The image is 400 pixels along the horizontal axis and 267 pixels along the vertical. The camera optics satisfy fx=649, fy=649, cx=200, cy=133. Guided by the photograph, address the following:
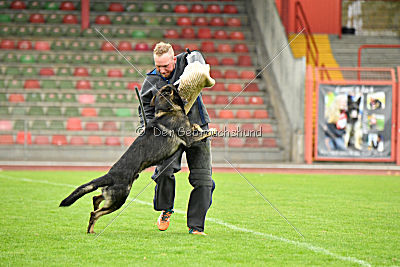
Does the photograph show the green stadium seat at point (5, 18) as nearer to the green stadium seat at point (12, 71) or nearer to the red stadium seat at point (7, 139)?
the green stadium seat at point (12, 71)

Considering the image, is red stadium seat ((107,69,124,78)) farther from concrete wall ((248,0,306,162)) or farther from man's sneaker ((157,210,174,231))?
man's sneaker ((157,210,174,231))

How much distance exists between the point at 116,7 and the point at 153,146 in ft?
75.7

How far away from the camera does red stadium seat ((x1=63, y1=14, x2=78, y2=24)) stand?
2802 centimetres

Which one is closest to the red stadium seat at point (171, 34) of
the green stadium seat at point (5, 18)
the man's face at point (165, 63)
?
the green stadium seat at point (5, 18)

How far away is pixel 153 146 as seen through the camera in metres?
6.78

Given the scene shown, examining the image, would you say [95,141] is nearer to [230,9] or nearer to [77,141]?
[77,141]

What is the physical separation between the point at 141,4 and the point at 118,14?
4.09ft

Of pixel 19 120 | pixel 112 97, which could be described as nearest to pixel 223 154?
pixel 112 97

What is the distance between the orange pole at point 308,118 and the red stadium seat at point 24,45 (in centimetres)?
1186

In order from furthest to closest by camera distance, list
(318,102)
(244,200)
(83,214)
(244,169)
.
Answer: (318,102) → (244,169) → (244,200) → (83,214)

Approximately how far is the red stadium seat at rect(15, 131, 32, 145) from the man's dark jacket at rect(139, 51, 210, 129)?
1554 cm

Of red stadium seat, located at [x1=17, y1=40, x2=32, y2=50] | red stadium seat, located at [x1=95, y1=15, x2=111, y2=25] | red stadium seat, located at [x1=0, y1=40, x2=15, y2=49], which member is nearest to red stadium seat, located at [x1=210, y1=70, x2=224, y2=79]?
red stadium seat, located at [x1=95, y1=15, x2=111, y2=25]

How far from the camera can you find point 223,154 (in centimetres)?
2167

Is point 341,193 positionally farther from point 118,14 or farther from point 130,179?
point 118,14
